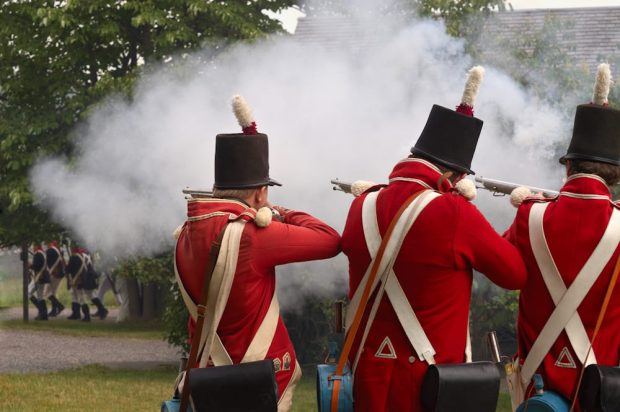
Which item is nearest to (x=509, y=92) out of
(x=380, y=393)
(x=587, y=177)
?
(x=587, y=177)

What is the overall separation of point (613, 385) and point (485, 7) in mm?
8613

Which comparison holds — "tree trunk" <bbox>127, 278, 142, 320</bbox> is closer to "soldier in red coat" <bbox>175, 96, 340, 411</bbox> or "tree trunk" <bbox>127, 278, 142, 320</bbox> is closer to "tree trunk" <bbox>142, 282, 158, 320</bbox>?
"tree trunk" <bbox>142, 282, 158, 320</bbox>

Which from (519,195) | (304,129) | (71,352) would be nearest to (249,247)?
(519,195)

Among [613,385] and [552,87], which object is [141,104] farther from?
[613,385]

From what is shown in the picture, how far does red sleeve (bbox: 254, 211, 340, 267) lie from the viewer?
17.1 feet

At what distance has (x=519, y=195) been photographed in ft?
18.3

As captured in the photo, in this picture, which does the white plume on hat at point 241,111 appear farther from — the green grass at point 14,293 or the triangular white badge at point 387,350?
the green grass at point 14,293

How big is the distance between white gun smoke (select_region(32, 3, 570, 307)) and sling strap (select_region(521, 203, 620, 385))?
4812mm

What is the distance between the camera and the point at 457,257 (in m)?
4.95

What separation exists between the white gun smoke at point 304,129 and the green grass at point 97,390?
1.38m

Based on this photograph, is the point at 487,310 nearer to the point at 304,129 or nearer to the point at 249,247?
the point at 304,129

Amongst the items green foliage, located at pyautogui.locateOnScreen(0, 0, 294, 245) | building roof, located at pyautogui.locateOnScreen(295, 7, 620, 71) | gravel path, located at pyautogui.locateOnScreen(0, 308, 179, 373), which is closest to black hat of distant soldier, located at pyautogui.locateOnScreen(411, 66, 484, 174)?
building roof, located at pyautogui.locateOnScreen(295, 7, 620, 71)

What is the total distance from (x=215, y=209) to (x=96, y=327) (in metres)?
15.2

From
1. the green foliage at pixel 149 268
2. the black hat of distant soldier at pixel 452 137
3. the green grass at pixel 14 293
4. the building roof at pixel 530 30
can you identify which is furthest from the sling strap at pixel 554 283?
the green grass at pixel 14 293
